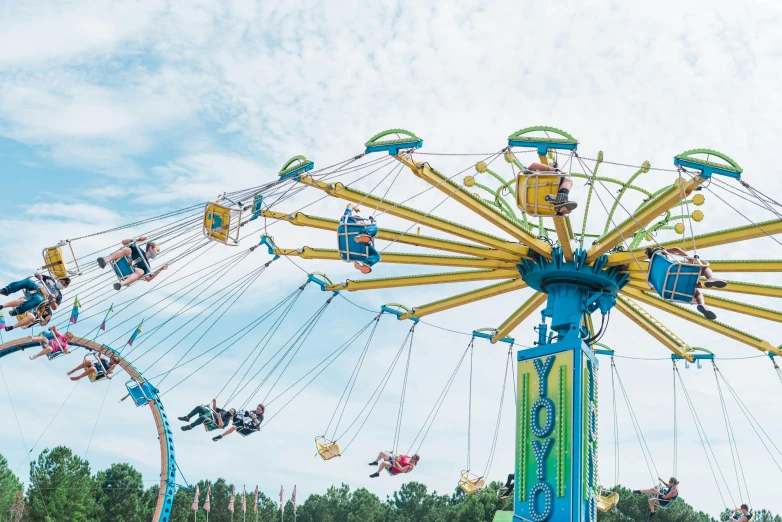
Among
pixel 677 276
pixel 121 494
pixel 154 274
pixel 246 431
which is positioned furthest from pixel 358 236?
pixel 121 494

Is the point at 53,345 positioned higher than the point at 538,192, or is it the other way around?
the point at 538,192

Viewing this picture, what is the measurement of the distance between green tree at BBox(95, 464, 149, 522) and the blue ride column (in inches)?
1387

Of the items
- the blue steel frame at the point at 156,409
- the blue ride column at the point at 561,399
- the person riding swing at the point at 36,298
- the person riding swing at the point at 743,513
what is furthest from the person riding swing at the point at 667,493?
the person riding swing at the point at 36,298

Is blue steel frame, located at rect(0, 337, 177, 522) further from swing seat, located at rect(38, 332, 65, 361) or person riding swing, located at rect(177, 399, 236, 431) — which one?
person riding swing, located at rect(177, 399, 236, 431)

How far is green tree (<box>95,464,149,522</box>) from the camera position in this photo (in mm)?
49500

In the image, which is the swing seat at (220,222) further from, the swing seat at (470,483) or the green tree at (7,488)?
the green tree at (7,488)

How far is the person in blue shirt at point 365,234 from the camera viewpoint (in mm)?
16547

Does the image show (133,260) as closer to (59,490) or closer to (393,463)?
(393,463)

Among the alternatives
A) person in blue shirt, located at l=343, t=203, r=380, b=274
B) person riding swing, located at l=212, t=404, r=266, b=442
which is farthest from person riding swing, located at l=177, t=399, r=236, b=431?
person in blue shirt, located at l=343, t=203, r=380, b=274

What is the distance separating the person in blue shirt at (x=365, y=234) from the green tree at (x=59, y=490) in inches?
1322

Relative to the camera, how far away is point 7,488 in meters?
44.6

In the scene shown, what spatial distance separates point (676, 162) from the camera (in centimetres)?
1645

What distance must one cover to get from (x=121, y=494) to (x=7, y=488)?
292 inches

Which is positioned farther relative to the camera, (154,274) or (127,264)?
(154,274)
